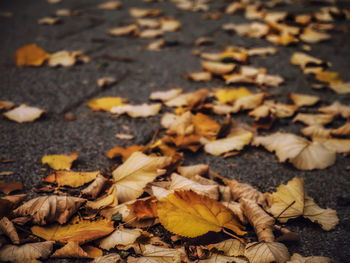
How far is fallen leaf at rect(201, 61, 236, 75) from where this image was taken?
171 centimetres

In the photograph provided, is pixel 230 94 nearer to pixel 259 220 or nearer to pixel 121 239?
pixel 259 220

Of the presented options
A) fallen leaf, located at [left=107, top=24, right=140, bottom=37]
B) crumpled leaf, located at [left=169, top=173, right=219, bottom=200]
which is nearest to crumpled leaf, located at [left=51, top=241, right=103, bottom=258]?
crumpled leaf, located at [left=169, top=173, right=219, bottom=200]

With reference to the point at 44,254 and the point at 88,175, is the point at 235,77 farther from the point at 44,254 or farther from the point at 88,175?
the point at 44,254

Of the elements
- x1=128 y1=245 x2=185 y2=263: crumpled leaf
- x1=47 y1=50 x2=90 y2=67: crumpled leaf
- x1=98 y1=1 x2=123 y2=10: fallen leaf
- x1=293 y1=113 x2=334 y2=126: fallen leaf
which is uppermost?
x1=98 y1=1 x2=123 y2=10: fallen leaf

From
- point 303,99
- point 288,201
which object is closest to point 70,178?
point 288,201

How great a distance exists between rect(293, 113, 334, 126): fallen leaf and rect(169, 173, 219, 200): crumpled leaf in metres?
0.64

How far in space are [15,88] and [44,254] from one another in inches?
44.2

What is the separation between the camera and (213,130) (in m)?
1.22

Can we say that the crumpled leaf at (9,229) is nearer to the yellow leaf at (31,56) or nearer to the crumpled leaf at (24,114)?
the crumpled leaf at (24,114)

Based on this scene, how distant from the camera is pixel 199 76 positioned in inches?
66.8

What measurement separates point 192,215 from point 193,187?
0.40ft

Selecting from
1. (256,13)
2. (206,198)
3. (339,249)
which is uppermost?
(256,13)

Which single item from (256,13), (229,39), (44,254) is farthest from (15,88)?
(256,13)

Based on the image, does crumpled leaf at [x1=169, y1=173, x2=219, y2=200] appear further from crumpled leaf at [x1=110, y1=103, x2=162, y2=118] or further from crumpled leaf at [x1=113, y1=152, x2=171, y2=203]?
crumpled leaf at [x1=110, y1=103, x2=162, y2=118]
